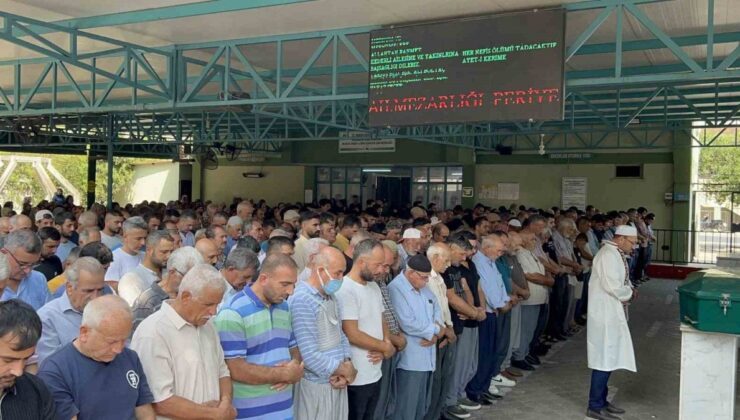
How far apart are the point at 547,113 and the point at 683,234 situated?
14.0m

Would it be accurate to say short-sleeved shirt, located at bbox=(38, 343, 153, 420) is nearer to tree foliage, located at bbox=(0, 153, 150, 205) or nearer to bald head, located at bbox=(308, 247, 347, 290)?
bald head, located at bbox=(308, 247, 347, 290)

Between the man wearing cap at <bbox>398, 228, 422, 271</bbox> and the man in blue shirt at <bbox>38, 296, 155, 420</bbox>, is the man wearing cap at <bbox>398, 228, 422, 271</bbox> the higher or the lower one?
the higher one

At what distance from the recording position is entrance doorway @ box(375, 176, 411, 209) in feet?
73.7

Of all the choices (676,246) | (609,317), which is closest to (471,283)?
(609,317)

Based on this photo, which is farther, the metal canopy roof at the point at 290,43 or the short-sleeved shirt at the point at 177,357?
the metal canopy roof at the point at 290,43

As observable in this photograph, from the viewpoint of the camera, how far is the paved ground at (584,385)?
20.7ft

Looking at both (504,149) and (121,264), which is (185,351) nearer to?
(121,264)

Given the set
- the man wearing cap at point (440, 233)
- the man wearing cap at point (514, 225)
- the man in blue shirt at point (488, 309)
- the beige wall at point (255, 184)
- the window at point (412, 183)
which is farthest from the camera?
the beige wall at point (255, 184)

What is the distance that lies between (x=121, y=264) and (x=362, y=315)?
218 cm

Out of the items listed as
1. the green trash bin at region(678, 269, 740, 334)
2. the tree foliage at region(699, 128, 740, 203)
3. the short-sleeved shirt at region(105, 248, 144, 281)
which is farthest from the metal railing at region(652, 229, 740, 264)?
the tree foliage at region(699, 128, 740, 203)

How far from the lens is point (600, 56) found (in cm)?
917

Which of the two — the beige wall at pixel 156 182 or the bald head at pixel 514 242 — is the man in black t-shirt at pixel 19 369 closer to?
the bald head at pixel 514 242

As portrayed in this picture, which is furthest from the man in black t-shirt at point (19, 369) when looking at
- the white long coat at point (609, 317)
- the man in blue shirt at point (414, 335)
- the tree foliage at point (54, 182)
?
the tree foliage at point (54, 182)

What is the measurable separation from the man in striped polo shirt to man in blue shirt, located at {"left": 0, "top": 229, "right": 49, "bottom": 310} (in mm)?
1530
